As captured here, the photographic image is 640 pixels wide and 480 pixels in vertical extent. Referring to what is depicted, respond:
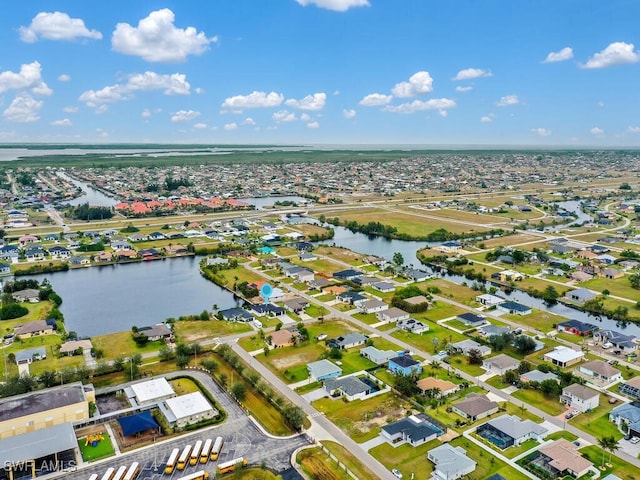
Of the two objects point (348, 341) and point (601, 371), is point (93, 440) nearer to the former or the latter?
point (348, 341)

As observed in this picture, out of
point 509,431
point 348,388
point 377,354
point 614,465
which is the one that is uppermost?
point 377,354

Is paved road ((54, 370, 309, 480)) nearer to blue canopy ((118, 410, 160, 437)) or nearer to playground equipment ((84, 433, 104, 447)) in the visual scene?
blue canopy ((118, 410, 160, 437))

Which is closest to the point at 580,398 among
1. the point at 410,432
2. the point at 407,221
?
the point at 410,432

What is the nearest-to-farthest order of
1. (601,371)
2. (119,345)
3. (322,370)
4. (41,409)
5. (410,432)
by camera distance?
(410,432) < (41,409) < (601,371) < (322,370) < (119,345)

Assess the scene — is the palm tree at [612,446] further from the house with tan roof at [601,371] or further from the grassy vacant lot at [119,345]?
the grassy vacant lot at [119,345]

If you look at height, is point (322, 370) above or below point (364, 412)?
above

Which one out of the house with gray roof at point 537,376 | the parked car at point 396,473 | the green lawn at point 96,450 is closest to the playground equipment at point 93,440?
the green lawn at point 96,450

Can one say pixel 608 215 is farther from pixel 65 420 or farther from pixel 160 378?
pixel 65 420
